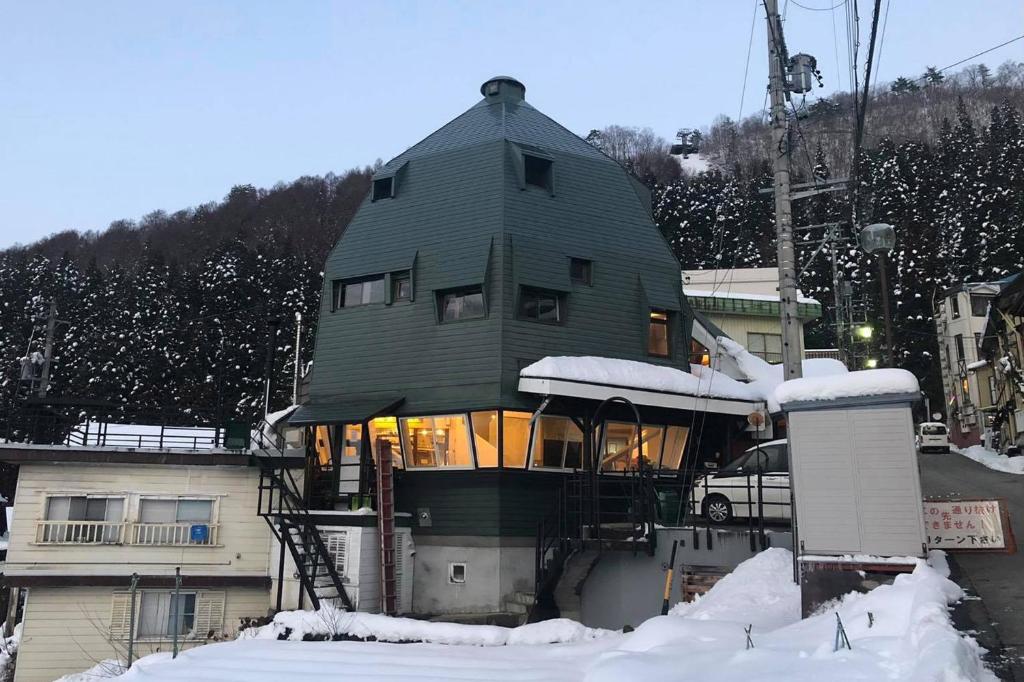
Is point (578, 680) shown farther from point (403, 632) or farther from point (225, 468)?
point (225, 468)

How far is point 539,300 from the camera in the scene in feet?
67.7

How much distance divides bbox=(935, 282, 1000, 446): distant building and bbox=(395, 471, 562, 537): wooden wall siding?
1728 inches

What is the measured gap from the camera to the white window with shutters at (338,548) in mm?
18484

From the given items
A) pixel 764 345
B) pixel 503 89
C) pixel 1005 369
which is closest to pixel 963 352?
pixel 1005 369

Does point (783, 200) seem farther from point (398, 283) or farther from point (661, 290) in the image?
point (398, 283)

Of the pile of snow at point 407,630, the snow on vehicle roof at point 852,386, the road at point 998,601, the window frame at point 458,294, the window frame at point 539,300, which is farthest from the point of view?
the window frame at point 539,300

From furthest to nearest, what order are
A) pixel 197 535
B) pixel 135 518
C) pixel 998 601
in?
1. pixel 197 535
2. pixel 135 518
3. pixel 998 601

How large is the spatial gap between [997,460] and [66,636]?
3734 centimetres

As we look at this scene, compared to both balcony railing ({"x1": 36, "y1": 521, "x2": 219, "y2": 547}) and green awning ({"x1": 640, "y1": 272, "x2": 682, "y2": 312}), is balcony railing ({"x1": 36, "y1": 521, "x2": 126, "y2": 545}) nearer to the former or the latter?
balcony railing ({"x1": 36, "y1": 521, "x2": 219, "y2": 547})

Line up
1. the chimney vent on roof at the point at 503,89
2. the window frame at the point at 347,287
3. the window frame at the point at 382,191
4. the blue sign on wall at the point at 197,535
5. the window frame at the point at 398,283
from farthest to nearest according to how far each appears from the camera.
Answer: the chimney vent on roof at the point at 503,89 < the window frame at the point at 382,191 < the window frame at the point at 347,287 < the window frame at the point at 398,283 < the blue sign on wall at the point at 197,535

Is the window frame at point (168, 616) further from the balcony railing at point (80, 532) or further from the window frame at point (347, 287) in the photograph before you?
the window frame at point (347, 287)

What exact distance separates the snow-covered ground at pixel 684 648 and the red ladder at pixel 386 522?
161cm

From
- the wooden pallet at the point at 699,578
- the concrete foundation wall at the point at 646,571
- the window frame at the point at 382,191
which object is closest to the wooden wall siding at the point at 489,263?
the window frame at the point at 382,191

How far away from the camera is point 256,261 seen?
60.6 m
